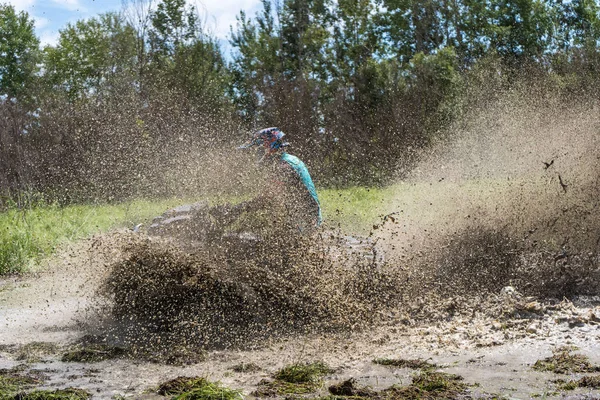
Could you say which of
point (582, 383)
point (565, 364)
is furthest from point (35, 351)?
point (582, 383)

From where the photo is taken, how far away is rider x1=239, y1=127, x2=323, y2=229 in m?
8.01

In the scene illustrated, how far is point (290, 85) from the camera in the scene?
91.0 feet

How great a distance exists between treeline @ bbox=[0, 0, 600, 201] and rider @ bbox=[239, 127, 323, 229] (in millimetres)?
2304

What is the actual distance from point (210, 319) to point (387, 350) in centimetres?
165

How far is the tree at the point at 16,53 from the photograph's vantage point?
46.2m

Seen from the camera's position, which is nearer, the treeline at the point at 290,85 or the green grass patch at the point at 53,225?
the green grass patch at the point at 53,225

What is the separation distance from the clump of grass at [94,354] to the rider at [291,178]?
2.08 m

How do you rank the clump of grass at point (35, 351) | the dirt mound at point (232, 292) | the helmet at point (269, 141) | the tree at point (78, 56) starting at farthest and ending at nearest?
the tree at point (78, 56)
the helmet at point (269, 141)
the dirt mound at point (232, 292)
the clump of grass at point (35, 351)

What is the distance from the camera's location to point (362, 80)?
90.9ft

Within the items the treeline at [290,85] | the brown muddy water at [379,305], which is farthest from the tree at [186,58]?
the brown muddy water at [379,305]

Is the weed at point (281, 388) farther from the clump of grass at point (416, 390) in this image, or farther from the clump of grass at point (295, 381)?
the clump of grass at point (416, 390)

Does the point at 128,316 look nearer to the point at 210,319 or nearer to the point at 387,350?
the point at 210,319

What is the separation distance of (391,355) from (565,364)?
1271 mm

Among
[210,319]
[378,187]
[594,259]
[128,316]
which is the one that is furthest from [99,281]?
[378,187]
